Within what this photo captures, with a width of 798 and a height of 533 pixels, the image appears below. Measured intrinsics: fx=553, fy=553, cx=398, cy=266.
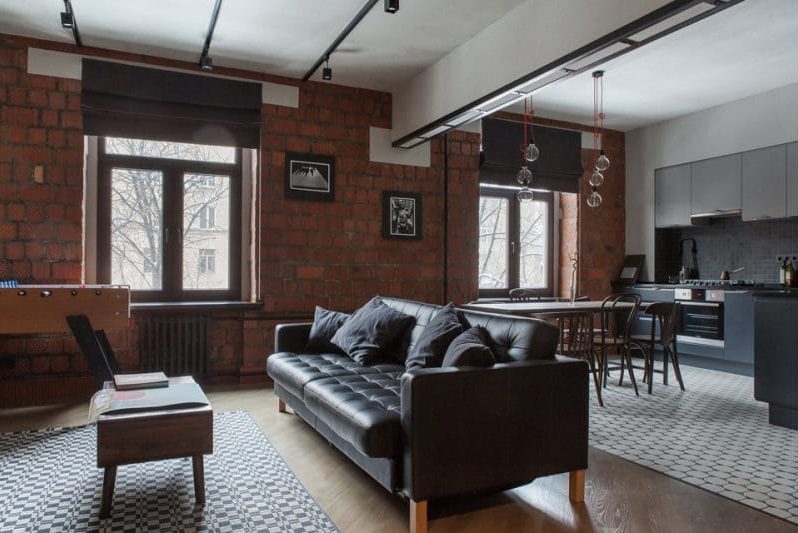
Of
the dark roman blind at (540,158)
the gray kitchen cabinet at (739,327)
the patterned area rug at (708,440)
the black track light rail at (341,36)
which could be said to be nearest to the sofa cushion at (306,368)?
the patterned area rug at (708,440)

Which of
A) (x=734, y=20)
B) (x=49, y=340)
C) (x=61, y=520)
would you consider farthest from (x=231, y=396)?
(x=734, y=20)

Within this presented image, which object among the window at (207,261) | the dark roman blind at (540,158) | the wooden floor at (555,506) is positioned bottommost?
the wooden floor at (555,506)

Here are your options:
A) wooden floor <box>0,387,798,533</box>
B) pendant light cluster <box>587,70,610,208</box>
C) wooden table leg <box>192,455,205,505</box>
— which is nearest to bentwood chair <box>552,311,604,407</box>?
pendant light cluster <box>587,70,610,208</box>

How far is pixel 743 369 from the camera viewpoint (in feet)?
18.9

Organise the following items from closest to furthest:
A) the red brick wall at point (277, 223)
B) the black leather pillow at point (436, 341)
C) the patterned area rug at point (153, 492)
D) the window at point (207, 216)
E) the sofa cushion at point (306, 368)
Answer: the patterned area rug at point (153, 492) < the black leather pillow at point (436, 341) < the sofa cushion at point (306, 368) < the red brick wall at point (277, 223) < the window at point (207, 216)

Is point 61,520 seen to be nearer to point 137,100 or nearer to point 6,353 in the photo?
point 6,353

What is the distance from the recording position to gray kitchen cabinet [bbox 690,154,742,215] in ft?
19.5

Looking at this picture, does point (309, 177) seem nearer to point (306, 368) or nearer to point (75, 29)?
point (75, 29)

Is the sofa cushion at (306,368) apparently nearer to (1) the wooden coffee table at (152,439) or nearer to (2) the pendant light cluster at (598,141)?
(1) the wooden coffee table at (152,439)

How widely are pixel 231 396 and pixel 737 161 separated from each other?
5659 millimetres

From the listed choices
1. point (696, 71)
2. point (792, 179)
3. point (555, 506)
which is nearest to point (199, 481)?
point (555, 506)

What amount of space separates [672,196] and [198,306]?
5527mm

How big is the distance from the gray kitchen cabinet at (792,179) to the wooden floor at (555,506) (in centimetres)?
379

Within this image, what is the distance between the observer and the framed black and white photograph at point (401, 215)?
5.80 m
